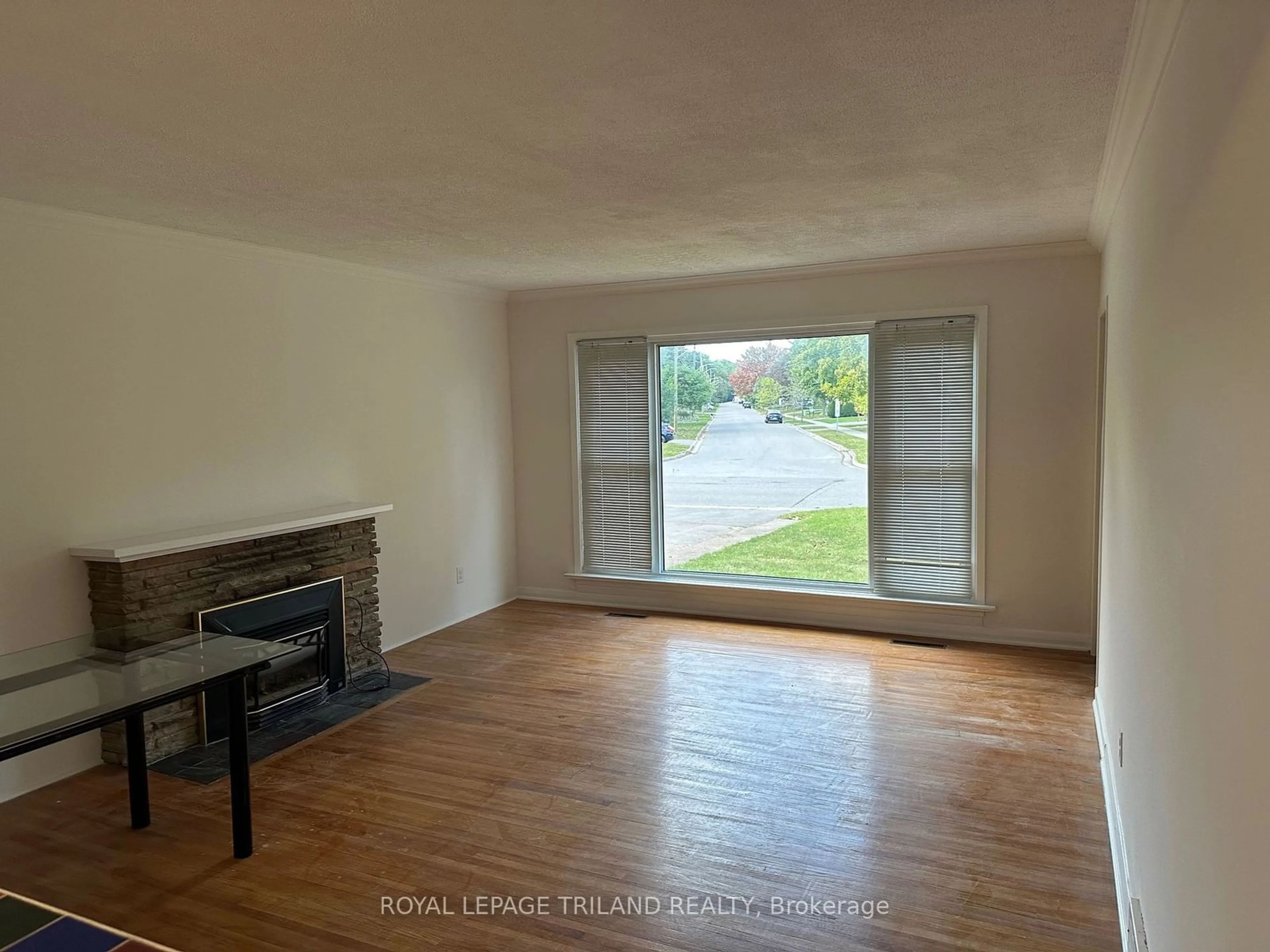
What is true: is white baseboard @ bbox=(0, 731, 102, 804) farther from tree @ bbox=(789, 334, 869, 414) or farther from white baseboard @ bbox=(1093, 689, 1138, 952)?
tree @ bbox=(789, 334, 869, 414)

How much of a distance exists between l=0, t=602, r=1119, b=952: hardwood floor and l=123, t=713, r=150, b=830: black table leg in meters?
0.07

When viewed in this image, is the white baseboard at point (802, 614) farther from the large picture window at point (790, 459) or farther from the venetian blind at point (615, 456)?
the venetian blind at point (615, 456)

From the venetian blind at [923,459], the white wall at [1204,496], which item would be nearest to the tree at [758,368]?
the venetian blind at [923,459]

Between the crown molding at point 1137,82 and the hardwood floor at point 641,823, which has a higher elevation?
the crown molding at point 1137,82

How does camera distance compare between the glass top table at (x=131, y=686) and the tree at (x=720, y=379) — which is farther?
the tree at (x=720, y=379)

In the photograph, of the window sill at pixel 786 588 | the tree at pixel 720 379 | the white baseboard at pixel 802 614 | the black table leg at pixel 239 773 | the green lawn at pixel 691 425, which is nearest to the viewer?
the black table leg at pixel 239 773

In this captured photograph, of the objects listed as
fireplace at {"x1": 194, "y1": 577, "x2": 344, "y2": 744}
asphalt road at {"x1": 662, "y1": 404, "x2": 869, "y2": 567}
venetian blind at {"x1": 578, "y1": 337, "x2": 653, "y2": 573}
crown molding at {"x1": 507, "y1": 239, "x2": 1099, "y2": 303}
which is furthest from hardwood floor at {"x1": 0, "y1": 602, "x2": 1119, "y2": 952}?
crown molding at {"x1": 507, "y1": 239, "x2": 1099, "y2": 303}

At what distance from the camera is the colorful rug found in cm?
142

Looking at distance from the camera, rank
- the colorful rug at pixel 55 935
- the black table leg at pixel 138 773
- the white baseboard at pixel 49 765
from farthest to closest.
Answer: the white baseboard at pixel 49 765 < the black table leg at pixel 138 773 < the colorful rug at pixel 55 935

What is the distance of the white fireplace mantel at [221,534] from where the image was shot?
11.5 ft

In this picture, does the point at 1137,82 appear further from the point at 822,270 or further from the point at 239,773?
the point at 239,773

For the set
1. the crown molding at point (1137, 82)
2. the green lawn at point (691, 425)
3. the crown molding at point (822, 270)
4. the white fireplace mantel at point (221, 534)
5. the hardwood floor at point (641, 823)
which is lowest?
the hardwood floor at point (641, 823)

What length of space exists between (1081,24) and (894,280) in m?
3.46

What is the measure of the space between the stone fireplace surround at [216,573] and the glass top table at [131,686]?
23 centimetres
